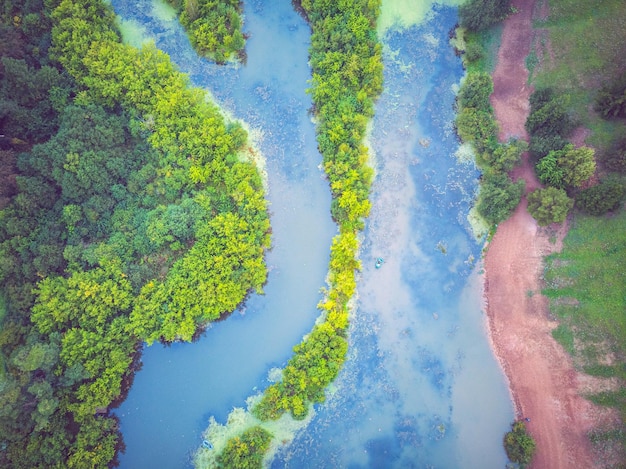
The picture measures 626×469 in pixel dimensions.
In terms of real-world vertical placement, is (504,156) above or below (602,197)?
above

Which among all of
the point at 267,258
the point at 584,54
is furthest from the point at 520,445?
the point at 584,54

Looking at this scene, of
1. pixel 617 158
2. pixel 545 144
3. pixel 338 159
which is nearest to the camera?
pixel 617 158

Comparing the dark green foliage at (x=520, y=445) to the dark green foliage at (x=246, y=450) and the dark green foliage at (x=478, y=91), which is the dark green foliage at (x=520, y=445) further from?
the dark green foliage at (x=478, y=91)

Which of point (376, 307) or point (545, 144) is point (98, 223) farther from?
point (545, 144)

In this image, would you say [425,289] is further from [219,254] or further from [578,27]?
[578,27]

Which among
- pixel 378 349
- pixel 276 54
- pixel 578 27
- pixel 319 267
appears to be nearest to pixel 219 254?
pixel 319 267
